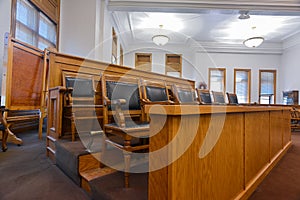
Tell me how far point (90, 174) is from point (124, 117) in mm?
522

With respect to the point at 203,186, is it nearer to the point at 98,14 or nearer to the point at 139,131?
the point at 139,131

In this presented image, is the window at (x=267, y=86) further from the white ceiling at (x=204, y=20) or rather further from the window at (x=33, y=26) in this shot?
the window at (x=33, y=26)

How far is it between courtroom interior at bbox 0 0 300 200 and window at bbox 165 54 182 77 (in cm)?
158

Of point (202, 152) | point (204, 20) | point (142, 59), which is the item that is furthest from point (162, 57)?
point (202, 152)

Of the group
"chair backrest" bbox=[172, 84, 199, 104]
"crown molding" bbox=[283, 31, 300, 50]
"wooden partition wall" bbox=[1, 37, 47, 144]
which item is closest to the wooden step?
"chair backrest" bbox=[172, 84, 199, 104]

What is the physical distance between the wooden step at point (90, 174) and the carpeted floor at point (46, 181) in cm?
4

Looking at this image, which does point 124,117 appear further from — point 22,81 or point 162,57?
point 162,57

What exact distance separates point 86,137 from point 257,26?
6.50 meters

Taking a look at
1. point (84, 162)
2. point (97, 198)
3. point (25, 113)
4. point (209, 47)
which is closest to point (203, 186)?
point (97, 198)

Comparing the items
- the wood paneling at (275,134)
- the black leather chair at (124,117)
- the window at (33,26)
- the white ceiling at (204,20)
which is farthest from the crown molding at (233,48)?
the black leather chair at (124,117)

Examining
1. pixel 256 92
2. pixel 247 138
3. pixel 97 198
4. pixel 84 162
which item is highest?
pixel 256 92

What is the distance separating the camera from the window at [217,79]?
7.50 meters

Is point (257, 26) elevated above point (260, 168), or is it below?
above

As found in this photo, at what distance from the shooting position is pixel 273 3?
4320 mm
